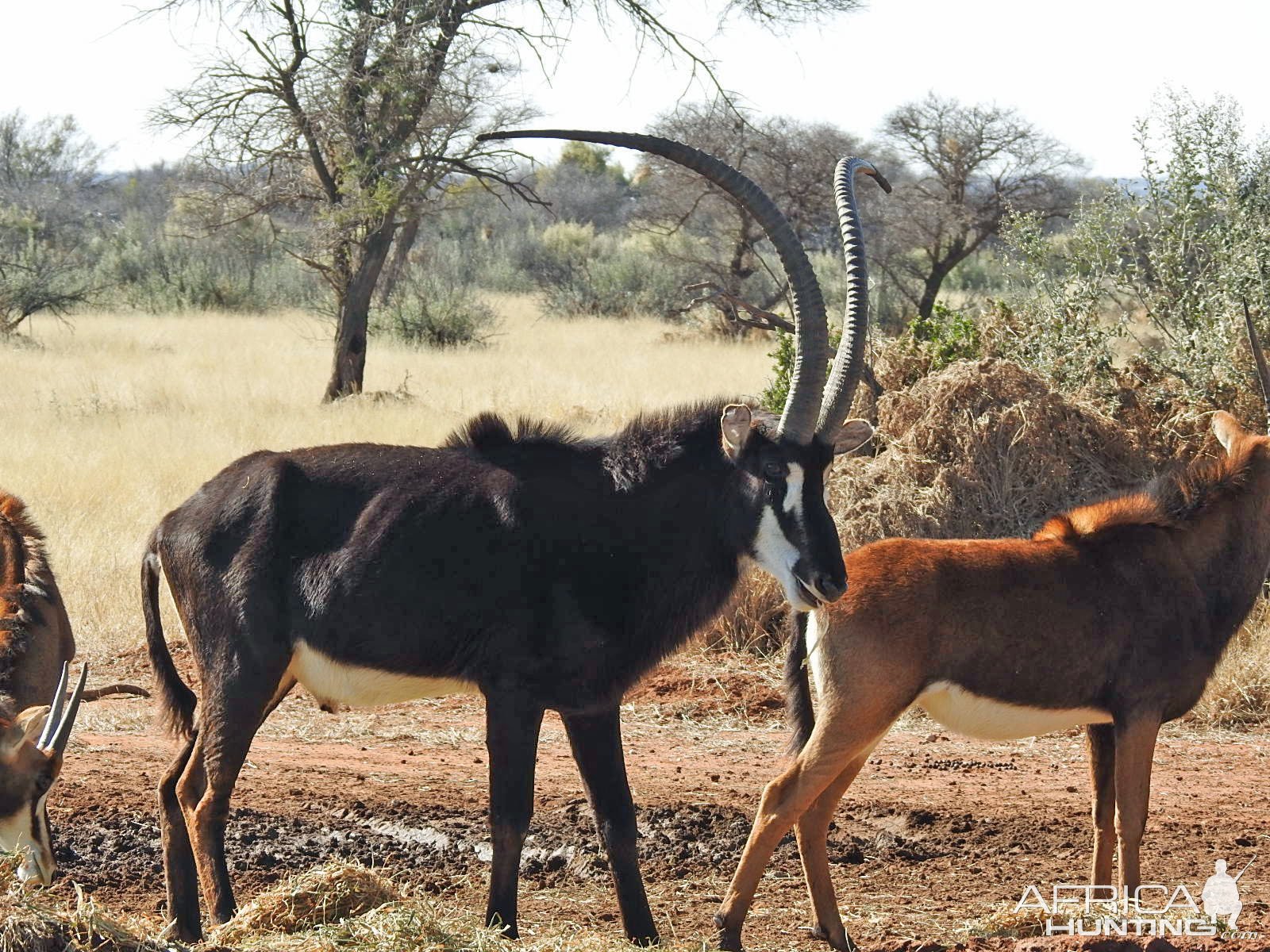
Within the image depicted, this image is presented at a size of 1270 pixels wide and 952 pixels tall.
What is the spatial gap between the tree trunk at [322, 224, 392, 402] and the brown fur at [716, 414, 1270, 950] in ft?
45.4

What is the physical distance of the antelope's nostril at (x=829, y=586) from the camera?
15.1 ft

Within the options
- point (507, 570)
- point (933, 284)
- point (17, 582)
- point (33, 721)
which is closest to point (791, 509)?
point (507, 570)

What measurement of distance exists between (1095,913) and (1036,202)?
2742 centimetres

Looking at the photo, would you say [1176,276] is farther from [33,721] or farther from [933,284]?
[933,284]

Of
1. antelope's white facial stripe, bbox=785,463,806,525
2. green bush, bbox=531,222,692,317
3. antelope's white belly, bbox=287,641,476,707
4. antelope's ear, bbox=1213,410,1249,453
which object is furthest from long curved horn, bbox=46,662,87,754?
green bush, bbox=531,222,692,317

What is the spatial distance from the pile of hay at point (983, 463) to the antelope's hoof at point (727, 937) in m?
4.98

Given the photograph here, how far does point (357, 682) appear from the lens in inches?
195

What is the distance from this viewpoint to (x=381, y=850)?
20.3 feet

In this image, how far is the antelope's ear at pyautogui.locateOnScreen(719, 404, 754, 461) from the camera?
15.8 feet

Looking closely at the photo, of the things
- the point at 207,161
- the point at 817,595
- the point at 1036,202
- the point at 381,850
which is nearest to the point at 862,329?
the point at 817,595

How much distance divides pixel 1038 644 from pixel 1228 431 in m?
1.55

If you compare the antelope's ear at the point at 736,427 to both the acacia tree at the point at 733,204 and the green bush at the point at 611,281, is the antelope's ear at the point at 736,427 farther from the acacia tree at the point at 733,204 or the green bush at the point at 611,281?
the green bush at the point at 611,281

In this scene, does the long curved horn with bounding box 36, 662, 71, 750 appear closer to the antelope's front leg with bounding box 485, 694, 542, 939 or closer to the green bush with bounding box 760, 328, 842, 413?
the antelope's front leg with bounding box 485, 694, 542, 939

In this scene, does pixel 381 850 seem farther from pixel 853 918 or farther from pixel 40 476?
pixel 40 476
